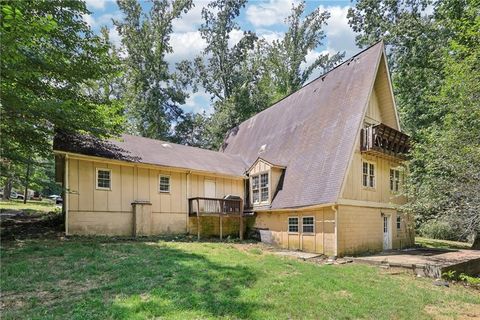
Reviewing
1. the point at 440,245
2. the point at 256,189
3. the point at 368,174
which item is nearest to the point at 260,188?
the point at 256,189

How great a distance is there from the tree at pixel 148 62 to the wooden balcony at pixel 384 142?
66.7 feet

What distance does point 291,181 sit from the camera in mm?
15414

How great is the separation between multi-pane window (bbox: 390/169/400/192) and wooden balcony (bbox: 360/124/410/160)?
0.82m

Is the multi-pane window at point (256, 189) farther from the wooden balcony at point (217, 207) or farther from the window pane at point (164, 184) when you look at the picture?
the window pane at point (164, 184)

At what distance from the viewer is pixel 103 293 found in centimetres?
642

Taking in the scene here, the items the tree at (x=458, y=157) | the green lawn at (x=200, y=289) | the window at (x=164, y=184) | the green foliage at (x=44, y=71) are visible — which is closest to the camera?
the green lawn at (x=200, y=289)

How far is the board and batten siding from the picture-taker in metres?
13.5

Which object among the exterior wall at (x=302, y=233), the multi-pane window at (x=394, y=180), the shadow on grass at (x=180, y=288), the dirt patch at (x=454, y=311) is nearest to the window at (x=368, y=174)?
the multi-pane window at (x=394, y=180)

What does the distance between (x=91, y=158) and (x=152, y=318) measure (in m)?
10.2

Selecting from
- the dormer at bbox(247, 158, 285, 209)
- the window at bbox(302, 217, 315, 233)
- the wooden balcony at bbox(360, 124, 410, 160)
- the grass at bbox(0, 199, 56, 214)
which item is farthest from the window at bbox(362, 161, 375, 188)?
the grass at bbox(0, 199, 56, 214)

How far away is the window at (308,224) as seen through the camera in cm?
1377

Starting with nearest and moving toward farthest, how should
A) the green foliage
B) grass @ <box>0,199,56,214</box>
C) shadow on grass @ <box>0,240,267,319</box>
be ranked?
shadow on grass @ <box>0,240,267,319</box>
the green foliage
grass @ <box>0,199,56,214</box>

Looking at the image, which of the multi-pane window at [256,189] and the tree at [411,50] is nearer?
the multi-pane window at [256,189]

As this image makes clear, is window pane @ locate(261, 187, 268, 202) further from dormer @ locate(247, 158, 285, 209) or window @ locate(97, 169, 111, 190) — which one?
window @ locate(97, 169, 111, 190)
